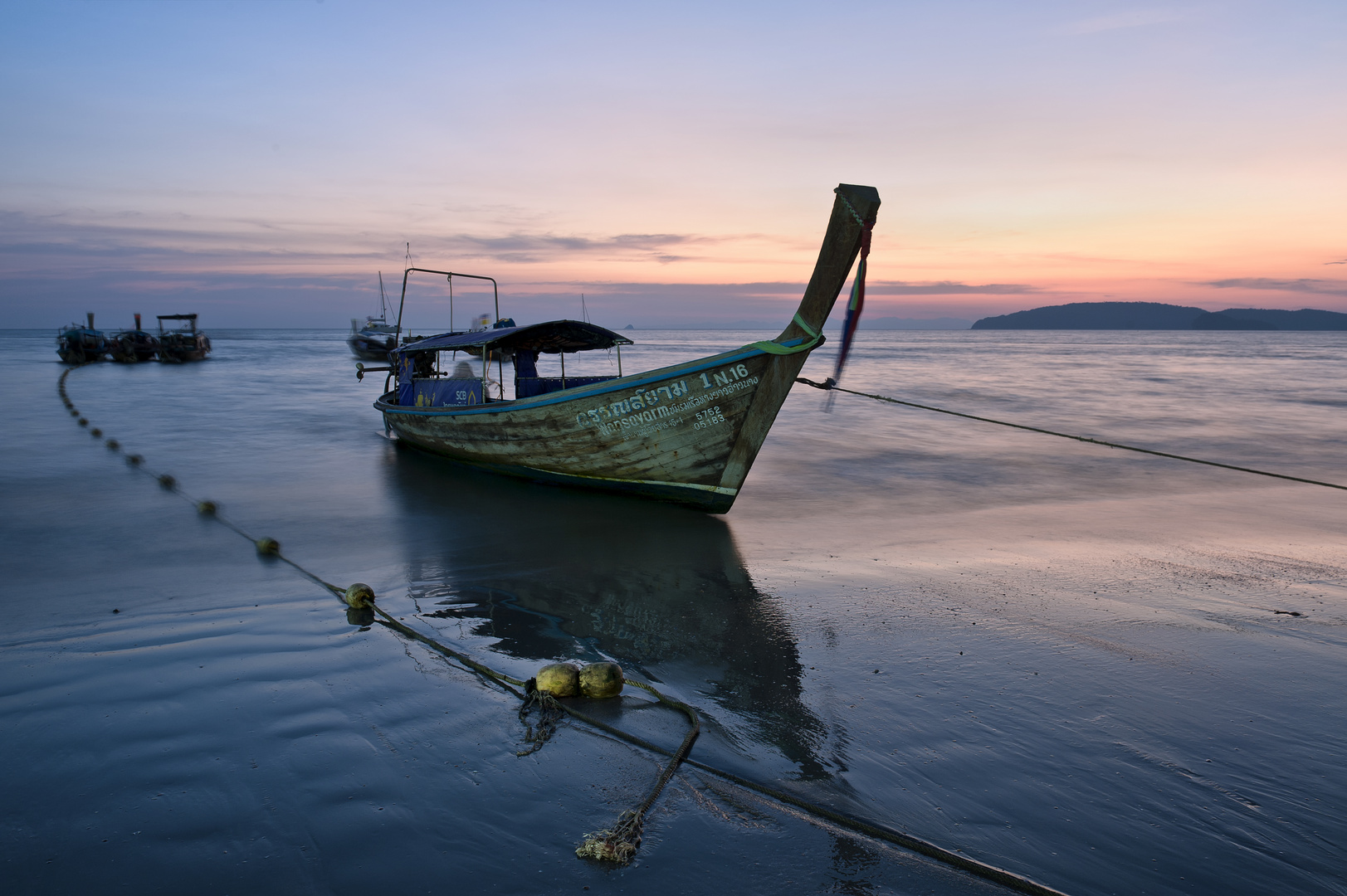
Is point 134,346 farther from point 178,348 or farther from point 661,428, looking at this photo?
point 661,428

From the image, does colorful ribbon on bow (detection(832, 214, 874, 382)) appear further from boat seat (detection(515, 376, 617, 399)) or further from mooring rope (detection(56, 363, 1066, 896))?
boat seat (detection(515, 376, 617, 399))

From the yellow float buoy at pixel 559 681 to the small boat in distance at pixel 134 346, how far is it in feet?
177

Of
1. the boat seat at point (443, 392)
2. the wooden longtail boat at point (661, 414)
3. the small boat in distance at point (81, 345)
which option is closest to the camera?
the wooden longtail boat at point (661, 414)

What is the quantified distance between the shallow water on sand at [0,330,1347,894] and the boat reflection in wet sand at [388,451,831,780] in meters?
0.04

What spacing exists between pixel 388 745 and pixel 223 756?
82cm

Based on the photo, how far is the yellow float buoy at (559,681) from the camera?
4.54 m

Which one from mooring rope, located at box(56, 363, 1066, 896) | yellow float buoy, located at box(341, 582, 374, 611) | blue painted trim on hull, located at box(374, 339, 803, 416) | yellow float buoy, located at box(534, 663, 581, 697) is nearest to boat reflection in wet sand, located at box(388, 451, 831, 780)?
mooring rope, located at box(56, 363, 1066, 896)

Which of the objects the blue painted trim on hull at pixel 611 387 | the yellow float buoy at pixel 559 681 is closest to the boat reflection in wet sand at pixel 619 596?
the yellow float buoy at pixel 559 681

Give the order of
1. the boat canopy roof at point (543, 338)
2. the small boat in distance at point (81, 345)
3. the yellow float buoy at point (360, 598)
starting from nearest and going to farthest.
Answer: the yellow float buoy at point (360, 598) < the boat canopy roof at point (543, 338) < the small boat in distance at point (81, 345)

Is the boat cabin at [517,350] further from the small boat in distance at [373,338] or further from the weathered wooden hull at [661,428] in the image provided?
the small boat in distance at [373,338]

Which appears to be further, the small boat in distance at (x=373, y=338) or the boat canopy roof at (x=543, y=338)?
the small boat in distance at (x=373, y=338)

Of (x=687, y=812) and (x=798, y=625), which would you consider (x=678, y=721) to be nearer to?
(x=687, y=812)

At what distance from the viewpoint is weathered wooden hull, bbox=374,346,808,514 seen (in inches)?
344

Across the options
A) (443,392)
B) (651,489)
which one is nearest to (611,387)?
(651,489)
